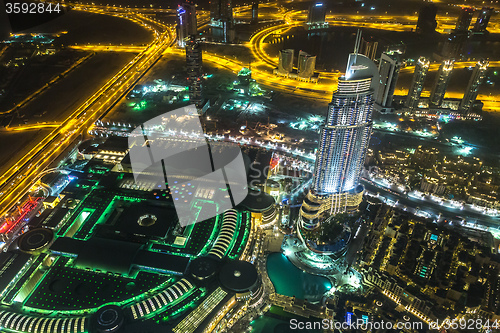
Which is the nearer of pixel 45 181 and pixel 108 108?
pixel 45 181

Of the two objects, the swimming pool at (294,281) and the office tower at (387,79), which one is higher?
the office tower at (387,79)

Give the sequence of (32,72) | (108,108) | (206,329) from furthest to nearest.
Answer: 1. (32,72)
2. (108,108)
3. (206,329)

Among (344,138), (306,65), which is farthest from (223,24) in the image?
(344,138)

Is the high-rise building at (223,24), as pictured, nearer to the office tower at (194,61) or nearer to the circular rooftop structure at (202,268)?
the office tower at (194,61)

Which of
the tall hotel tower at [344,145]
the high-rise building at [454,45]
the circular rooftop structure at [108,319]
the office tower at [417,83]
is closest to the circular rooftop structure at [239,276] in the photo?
the tall hotel tower at [344,145]

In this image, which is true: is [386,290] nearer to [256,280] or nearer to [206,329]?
[256,280]

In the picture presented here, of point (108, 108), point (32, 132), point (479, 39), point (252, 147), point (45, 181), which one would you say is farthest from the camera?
point (479, 39)

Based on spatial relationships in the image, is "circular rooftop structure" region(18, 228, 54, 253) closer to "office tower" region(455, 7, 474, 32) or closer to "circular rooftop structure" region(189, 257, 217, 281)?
"circular rooftop structure" region(189, 257, 217, 281)

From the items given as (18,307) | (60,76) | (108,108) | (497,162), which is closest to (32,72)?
(60,76)
